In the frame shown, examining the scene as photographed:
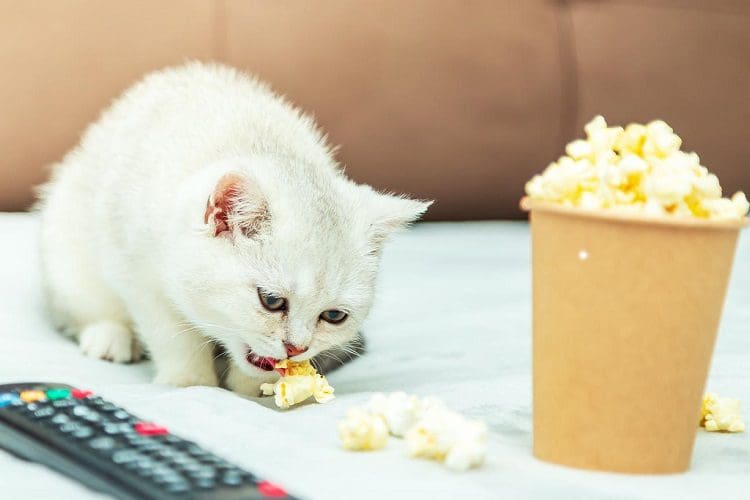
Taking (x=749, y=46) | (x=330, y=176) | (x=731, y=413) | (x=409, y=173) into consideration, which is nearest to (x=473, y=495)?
(x=731, y=413)

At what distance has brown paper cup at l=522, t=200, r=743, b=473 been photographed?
81 centimetres

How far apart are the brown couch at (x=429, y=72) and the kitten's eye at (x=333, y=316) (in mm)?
855

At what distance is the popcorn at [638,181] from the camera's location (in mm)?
812

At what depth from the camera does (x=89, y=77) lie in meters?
1.95

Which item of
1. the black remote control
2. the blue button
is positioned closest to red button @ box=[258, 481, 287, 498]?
the black remote control

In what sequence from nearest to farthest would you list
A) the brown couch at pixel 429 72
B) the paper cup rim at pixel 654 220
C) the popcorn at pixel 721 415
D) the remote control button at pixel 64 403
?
the paper cup rim at pixel 654 220, the remote control button at pixel 64 403, the popcorn at pixel 721 415, the brown couch at pixel 429 72

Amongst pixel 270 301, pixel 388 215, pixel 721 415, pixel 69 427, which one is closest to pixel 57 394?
pixel 69 427

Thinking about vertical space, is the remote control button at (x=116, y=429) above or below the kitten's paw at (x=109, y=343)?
above

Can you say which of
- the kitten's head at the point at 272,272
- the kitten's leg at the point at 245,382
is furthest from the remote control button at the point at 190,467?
the kitten's leg at the point at 245,382

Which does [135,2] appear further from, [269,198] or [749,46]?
[749,46]

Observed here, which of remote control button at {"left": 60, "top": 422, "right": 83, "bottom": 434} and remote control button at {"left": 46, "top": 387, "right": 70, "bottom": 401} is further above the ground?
remote control button at {"left": 46, "top": 387, "right": 70, "bottom": 401}

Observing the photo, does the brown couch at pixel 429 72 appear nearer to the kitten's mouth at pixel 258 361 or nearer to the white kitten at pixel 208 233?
the white kitten at pixel 208 233

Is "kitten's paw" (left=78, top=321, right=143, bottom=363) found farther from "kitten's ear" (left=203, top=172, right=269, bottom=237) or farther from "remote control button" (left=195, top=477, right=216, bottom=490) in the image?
"remote control button" (left=195, top=477, right=216, bottom=490)

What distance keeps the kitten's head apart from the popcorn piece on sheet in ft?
1.09
